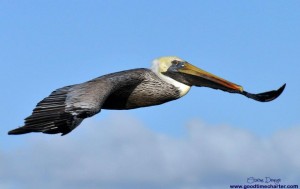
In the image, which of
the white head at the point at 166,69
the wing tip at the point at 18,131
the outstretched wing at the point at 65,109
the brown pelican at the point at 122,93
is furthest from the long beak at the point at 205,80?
the wing tip at the point at 18,131

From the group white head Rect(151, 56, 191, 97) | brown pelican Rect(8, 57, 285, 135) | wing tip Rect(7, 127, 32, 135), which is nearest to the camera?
wing tip Rect(7, 127, 32, 135)

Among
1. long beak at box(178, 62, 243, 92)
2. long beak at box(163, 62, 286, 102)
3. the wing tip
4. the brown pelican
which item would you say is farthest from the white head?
the wing tip

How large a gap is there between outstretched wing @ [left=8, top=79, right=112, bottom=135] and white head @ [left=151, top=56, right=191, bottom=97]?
8.57 ft

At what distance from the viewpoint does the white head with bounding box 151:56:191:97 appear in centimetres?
2145

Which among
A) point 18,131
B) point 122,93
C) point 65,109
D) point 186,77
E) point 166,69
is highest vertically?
point 166,69

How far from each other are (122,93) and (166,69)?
56.2 inches

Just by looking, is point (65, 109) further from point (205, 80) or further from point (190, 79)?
point (205, 80)

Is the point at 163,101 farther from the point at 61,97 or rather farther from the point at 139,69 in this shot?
the point at 61,97

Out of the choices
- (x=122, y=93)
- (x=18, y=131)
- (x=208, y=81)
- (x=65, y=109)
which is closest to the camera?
(x=18, y=131)

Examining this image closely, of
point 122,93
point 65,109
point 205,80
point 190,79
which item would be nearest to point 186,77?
point 190,79

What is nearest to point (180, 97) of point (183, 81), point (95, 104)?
A: point (183, 81)

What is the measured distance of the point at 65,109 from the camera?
17969 mm

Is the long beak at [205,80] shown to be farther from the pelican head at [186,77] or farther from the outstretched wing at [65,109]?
the outstretched wing at [65,109]

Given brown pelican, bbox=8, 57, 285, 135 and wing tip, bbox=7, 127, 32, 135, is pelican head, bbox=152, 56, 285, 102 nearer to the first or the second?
brown pelican, bbox=8, 57, 285, 135
